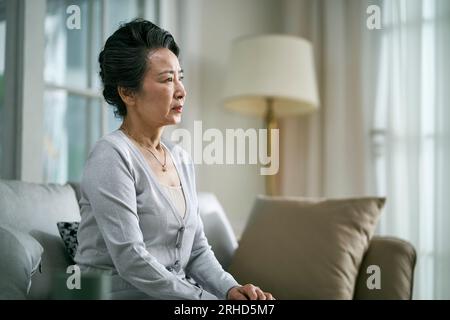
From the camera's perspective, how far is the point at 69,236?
1.05 m

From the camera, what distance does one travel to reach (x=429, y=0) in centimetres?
205

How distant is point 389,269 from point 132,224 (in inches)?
32.5

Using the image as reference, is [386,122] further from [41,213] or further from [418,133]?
[41,213]

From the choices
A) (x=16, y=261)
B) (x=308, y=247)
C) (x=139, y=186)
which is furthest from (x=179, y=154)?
(x=308, y=247)

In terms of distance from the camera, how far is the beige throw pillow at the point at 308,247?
1326 mm

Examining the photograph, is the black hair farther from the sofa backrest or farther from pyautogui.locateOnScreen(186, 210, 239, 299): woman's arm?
the sofa backrest

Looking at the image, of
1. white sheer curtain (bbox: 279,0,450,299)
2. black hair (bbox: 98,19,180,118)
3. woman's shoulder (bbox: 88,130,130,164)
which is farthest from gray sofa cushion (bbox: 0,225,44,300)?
white sheer curtain (bbox: 279,0,450,299)

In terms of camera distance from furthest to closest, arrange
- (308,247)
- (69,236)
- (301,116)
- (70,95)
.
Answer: (301,116), (70,95), (308,247), (69,236)

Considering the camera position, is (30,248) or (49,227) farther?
(49,227)

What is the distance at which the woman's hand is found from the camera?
0.82 meters
